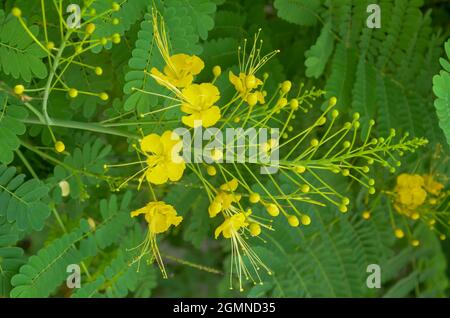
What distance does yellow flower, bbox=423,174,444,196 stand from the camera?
1.72m

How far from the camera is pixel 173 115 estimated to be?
1354 millimetres

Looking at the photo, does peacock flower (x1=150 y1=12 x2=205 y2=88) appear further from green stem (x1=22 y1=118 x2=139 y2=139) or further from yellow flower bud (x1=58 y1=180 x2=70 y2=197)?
yellow flower bud (x1=58 y1=180 x2=70 y2=197)

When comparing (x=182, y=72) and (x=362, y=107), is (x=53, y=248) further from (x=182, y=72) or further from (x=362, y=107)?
(x=362, y=107)

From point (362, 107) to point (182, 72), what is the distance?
1.76 ft

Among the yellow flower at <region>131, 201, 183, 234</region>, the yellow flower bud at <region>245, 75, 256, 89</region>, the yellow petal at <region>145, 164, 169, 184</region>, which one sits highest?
the yellow flower bud at <region>245, 75, 256, 89</region>

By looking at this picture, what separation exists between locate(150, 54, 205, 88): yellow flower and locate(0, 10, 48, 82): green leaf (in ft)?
0.82

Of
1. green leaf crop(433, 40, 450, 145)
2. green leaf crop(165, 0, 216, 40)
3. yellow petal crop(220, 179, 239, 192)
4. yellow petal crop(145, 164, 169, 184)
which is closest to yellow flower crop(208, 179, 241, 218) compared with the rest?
yellow petal crop(220, 179, 239, 192)

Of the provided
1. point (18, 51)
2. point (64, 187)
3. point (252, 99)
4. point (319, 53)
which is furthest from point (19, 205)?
point (319, 53)

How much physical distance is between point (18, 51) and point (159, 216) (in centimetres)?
46

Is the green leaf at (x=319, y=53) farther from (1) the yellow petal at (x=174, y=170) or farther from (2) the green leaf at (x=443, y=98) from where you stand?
(1) the yellow petal at (x=174, y=170)

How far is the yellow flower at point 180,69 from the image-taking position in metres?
1.25
